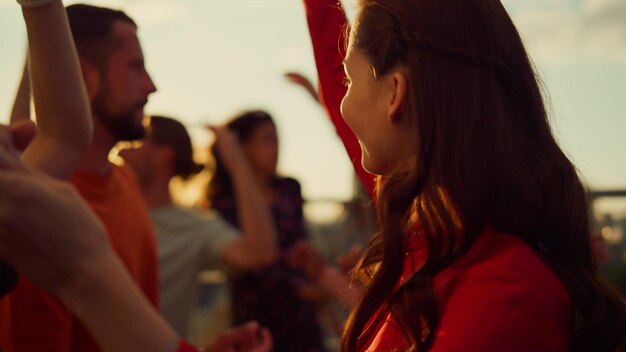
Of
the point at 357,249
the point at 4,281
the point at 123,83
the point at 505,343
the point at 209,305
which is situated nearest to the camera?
the point at 4,281

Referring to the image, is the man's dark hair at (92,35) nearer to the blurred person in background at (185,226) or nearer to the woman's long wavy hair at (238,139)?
the blurred person in background at (185,226)

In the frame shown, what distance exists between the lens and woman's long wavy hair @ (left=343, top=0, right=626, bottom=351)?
123cm

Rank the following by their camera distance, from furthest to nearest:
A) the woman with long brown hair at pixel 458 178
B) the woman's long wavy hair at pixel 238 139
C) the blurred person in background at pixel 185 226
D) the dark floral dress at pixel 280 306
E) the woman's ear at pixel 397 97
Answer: the woman's long wavy hair at pixel 238 139, the dark floral dress at pixel 280 306, the blurred person in background at pixel 185 226, the woman's ear at pixel 397 97, the woman with long brown hair at pixel 458 178

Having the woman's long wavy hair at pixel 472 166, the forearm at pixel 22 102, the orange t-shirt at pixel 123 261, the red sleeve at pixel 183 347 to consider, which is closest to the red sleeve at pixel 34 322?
the orange t-shirt at pixel 123 261

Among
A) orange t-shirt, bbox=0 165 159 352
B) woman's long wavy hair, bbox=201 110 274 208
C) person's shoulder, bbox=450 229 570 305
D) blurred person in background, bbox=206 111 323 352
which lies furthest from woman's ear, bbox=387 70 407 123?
woman's long wavy hair, bbox=201 110 274 208

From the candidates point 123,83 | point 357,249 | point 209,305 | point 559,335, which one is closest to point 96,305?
point 559,335

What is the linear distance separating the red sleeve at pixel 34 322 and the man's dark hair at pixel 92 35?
107 cm

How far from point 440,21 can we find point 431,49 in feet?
0.13

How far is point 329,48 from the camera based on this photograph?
188 centimetres

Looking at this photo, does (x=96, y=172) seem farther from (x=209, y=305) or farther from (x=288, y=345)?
(x=209, y=305)

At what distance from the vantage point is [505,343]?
41.8 inches

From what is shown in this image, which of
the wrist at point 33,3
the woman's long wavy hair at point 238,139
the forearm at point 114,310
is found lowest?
the woman's long wavy hair at point 238,139

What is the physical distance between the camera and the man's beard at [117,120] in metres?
2.83

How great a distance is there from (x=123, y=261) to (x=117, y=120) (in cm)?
54
